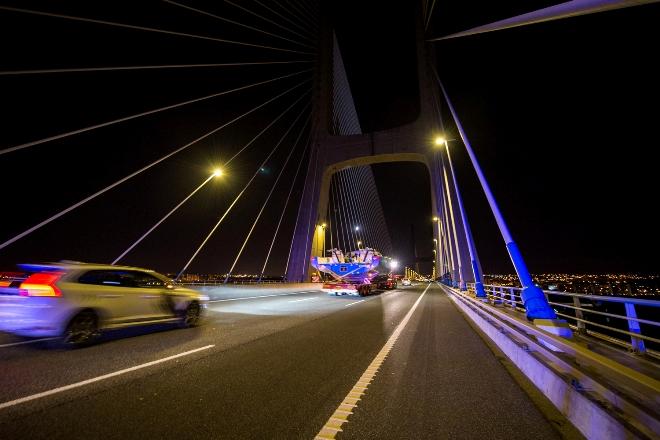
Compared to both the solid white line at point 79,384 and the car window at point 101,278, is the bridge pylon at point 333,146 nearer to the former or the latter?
the car window at point 101,278

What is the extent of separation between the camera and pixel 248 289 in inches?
818

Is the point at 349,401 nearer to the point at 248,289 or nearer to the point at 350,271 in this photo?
the point at 248,289

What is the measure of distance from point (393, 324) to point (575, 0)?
25.6ft

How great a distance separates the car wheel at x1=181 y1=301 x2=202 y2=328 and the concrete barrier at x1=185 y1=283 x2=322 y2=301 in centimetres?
746

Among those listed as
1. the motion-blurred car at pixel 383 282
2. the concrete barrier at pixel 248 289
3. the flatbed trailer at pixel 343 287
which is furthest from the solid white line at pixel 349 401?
the motion-blurred car at pixel 383 282

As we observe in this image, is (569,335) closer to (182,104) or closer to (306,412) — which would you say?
(306,412)

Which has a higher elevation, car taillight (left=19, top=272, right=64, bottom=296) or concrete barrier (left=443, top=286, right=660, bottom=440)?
car taillight (left=19, top=272, right=64, bottom=296)

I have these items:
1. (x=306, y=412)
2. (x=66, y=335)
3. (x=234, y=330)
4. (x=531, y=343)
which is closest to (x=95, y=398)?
(x=306, y=412)

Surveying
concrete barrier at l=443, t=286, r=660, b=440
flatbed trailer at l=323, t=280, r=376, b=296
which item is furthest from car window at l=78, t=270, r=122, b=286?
flatbed trailer at l=323, t=280, r=376, b=296

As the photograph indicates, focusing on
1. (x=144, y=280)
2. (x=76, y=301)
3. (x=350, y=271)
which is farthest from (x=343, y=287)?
(x=76, y=301)

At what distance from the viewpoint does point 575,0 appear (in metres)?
3.84

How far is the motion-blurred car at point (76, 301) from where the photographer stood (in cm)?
530

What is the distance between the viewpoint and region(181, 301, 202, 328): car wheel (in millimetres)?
7926

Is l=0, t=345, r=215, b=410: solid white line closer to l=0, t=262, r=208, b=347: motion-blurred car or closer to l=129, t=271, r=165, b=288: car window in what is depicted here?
l=0, t=262, r=208, b=347: motion-blurred car
